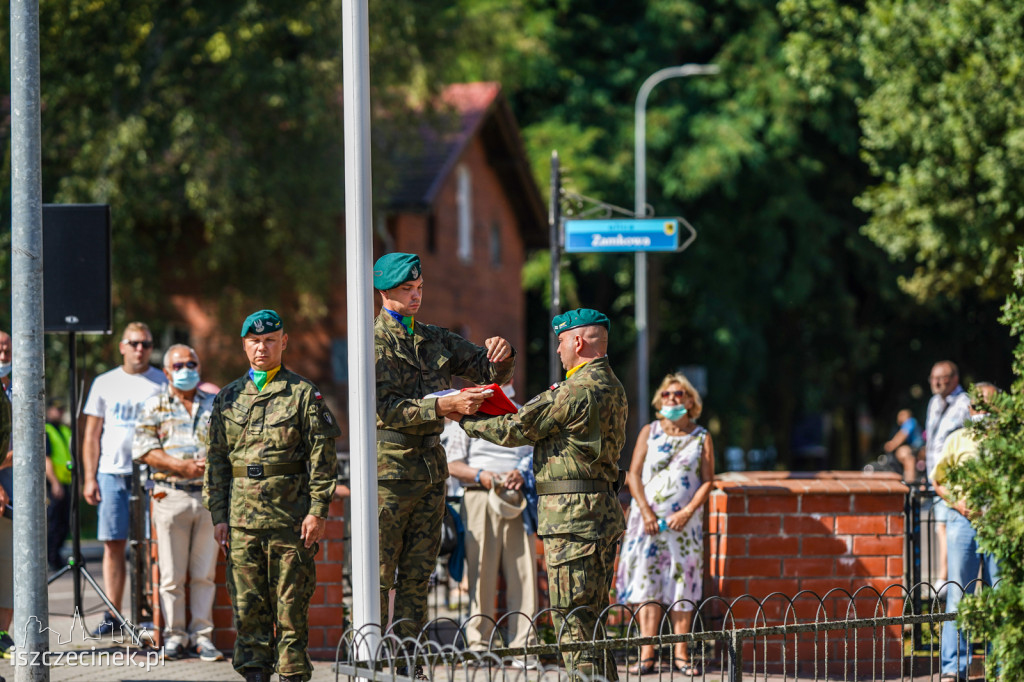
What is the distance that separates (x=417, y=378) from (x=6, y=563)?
3238 mm

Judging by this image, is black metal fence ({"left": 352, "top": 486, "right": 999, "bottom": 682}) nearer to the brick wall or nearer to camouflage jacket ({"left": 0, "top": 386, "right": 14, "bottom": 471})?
the brick wall

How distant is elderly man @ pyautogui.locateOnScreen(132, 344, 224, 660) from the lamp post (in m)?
17.2

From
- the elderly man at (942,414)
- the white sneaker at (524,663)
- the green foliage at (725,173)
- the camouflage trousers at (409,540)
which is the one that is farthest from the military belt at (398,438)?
the green foliage at (725,173)

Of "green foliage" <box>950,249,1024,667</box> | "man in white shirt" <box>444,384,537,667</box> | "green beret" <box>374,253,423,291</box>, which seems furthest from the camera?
"man in white shirt" <box>444,384,537,667</box>

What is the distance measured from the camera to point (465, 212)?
97.5ft

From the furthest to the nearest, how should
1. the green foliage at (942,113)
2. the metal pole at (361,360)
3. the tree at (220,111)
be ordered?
the tree at (220,111) → the green foliage at (942,113) → the metal pole at (361,360)

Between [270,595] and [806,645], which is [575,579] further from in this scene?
[806,645]

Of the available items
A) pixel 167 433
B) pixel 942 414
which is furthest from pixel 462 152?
pixel 167 433

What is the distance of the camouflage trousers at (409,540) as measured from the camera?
254 inches

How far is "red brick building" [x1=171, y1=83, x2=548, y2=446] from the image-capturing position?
23281mm

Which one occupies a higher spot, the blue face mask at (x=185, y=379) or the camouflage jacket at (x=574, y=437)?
the blue face mask at (x=185, y=379)

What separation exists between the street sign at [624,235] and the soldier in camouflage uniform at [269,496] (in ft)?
14.2

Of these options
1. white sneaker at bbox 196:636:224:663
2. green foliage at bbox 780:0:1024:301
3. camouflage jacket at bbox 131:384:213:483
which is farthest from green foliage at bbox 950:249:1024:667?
green foliage at bbox 780:0:1024:301

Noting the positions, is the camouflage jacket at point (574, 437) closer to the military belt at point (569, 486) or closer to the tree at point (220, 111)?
the military belt at point (569, 486)
